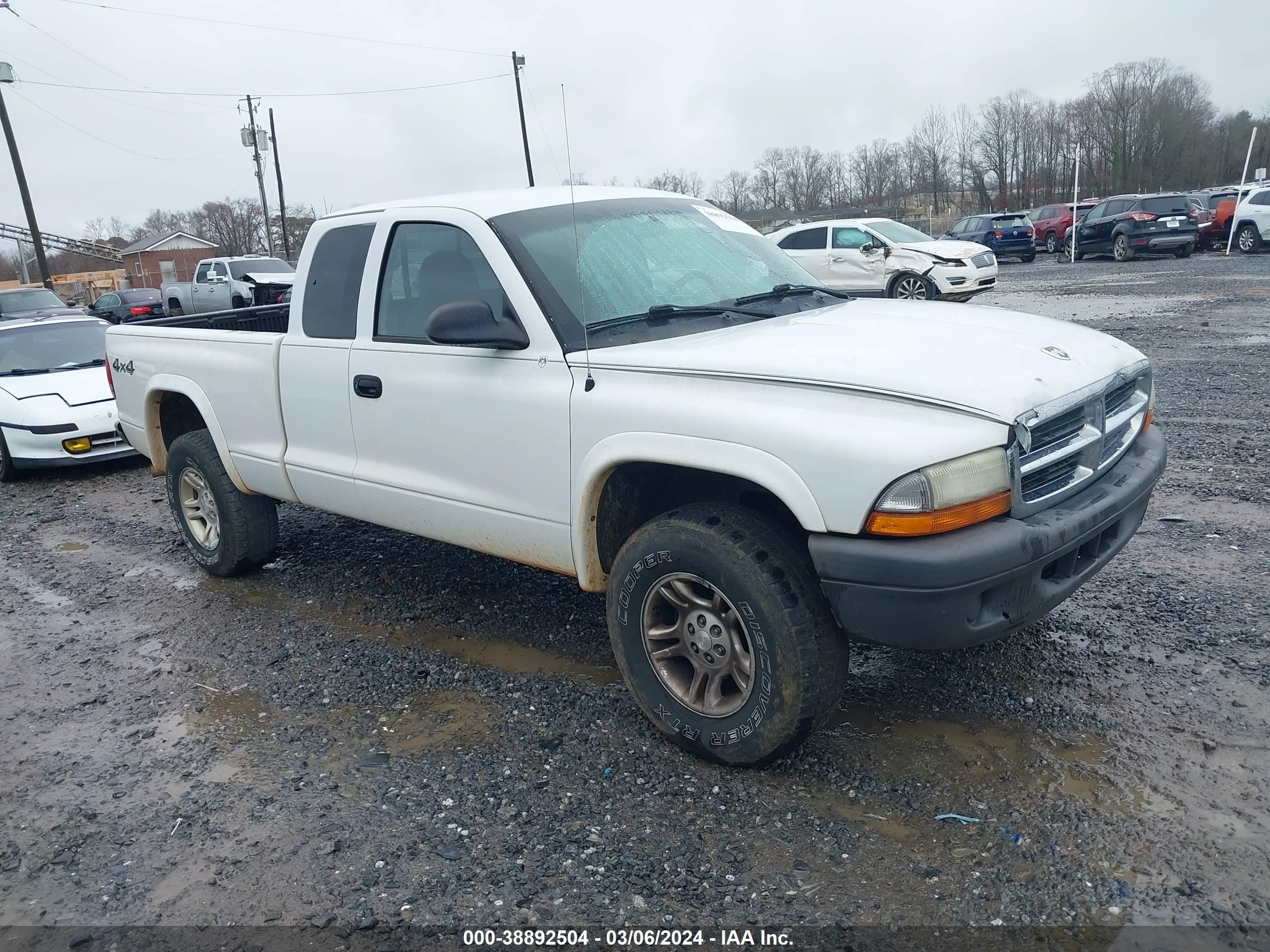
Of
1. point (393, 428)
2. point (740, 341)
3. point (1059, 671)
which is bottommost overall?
point (1059, 671)

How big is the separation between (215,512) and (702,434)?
12.1ft

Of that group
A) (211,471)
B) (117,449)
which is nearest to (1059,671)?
(211,471)

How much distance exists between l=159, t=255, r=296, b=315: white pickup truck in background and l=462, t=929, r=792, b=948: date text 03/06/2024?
21.9 m

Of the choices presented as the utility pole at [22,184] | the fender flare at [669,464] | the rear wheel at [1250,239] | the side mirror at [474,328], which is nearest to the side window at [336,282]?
the side mirror at [474,328]

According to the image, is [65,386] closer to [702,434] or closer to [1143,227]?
[702,434]

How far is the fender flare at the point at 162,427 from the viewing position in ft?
17.0

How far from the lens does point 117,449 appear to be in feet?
29.5

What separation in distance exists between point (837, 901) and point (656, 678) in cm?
101

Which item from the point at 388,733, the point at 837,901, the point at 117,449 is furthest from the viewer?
the point at 117,449

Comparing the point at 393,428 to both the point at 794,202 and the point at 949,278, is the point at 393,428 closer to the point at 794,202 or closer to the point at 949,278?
the point at 949,278

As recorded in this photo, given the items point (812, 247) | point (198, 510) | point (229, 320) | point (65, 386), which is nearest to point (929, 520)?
point (198, 510)

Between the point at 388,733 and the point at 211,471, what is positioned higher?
the point at 211,471

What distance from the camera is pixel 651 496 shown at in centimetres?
363

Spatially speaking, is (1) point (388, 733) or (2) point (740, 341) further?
(1) point (388, 733)
